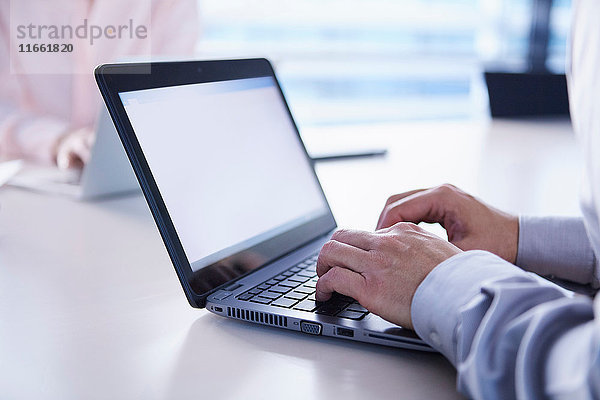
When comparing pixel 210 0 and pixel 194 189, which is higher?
pixel 210 0

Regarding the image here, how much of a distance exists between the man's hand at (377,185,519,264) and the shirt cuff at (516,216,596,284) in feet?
0.04

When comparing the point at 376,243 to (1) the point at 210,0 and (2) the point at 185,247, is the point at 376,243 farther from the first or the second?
(1) the point at 210,0

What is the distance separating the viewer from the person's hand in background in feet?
3.91

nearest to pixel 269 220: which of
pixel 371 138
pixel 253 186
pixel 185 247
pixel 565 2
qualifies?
pixel 253 186

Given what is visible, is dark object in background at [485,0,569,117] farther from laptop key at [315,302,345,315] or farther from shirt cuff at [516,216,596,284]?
laptop key at [315,302,345,315]

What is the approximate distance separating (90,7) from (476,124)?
3.79ft

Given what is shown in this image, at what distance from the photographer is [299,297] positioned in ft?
2.03

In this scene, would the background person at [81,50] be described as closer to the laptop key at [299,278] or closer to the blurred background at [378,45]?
the laptop key at [299,278]

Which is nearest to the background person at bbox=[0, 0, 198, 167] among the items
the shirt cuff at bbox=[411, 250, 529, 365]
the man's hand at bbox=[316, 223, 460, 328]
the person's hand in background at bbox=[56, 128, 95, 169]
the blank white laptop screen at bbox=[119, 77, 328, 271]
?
the person's hand in background at bbox=[56, 128, 95, 169]

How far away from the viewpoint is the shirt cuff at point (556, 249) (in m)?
0.76

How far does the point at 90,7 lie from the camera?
1.65 m

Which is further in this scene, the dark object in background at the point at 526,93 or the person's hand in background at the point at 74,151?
the dark object in background at the point at 526,93

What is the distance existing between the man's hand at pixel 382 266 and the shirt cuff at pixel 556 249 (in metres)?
0.22

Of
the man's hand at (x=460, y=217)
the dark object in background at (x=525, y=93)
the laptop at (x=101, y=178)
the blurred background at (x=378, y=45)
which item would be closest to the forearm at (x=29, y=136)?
the laptop at (x=101, y=178)
